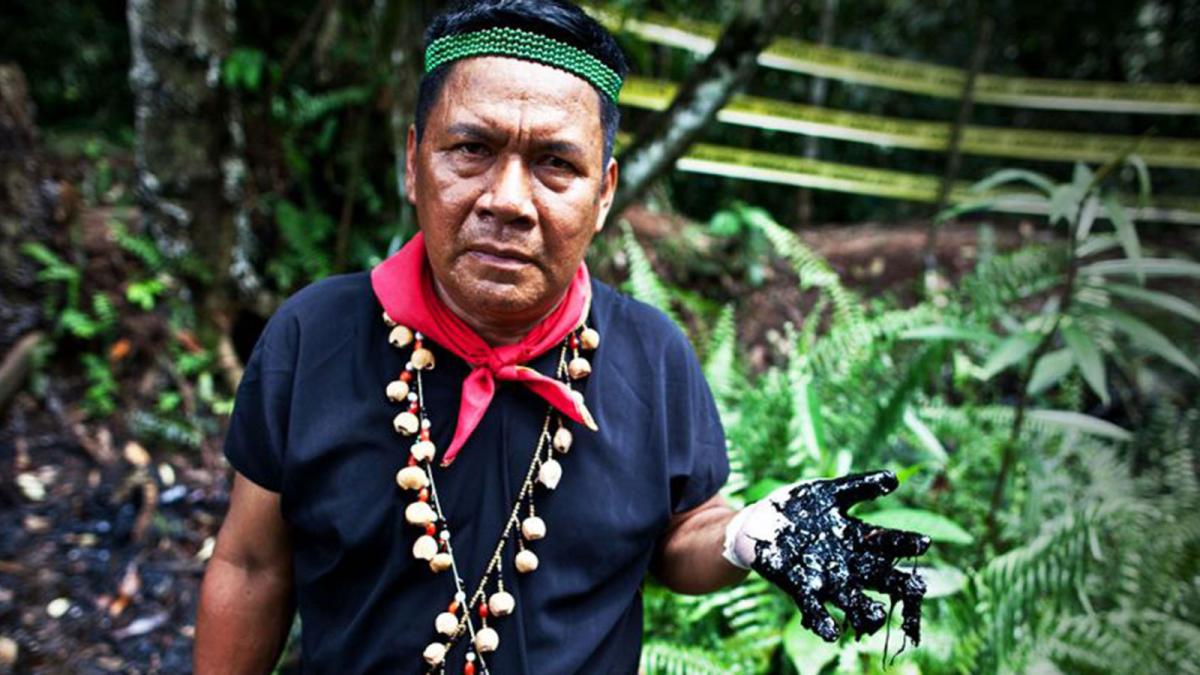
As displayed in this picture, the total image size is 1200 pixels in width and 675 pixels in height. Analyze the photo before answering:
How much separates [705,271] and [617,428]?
4.13 metres

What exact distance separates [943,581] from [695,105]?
6.09 feet

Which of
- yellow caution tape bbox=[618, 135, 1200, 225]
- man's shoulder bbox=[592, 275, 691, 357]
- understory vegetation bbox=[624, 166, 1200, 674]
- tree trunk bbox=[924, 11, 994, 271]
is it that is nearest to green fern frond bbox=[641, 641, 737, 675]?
understory vegetation bbox=[624, 166, 1200, 674]

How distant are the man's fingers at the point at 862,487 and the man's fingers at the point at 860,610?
0.49 ft

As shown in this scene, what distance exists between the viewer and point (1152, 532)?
2688mm

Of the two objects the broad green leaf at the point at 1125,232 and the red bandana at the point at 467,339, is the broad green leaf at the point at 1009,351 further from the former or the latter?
the red bandana at the point at 467,339

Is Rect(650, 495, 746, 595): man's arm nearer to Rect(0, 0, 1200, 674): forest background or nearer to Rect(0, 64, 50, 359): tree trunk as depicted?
Rect(0, 0, 1200, 674): forest background

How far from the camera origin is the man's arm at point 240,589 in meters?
1.51

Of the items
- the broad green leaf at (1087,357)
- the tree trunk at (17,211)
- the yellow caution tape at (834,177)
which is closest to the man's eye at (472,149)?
the broad green leaf at (1087,357)

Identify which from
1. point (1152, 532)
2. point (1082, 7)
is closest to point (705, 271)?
point (1152, 532)

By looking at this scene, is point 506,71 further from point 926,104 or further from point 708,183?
point 926,104

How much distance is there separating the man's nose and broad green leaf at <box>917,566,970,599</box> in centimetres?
167

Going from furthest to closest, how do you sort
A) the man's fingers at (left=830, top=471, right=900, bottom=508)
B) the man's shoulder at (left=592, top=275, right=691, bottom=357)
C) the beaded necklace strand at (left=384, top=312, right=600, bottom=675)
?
the man's shoulder at (left=592, top=275, right=691, bottom=357), the beaded necklace strand at (left=384, top=312, right=600, bottom=675), the man's fingers at (left=830, top=471, right=900, bottom=508)

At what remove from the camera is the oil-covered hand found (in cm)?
122

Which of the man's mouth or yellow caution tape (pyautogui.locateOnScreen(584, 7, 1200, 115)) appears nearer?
the man's mouth
